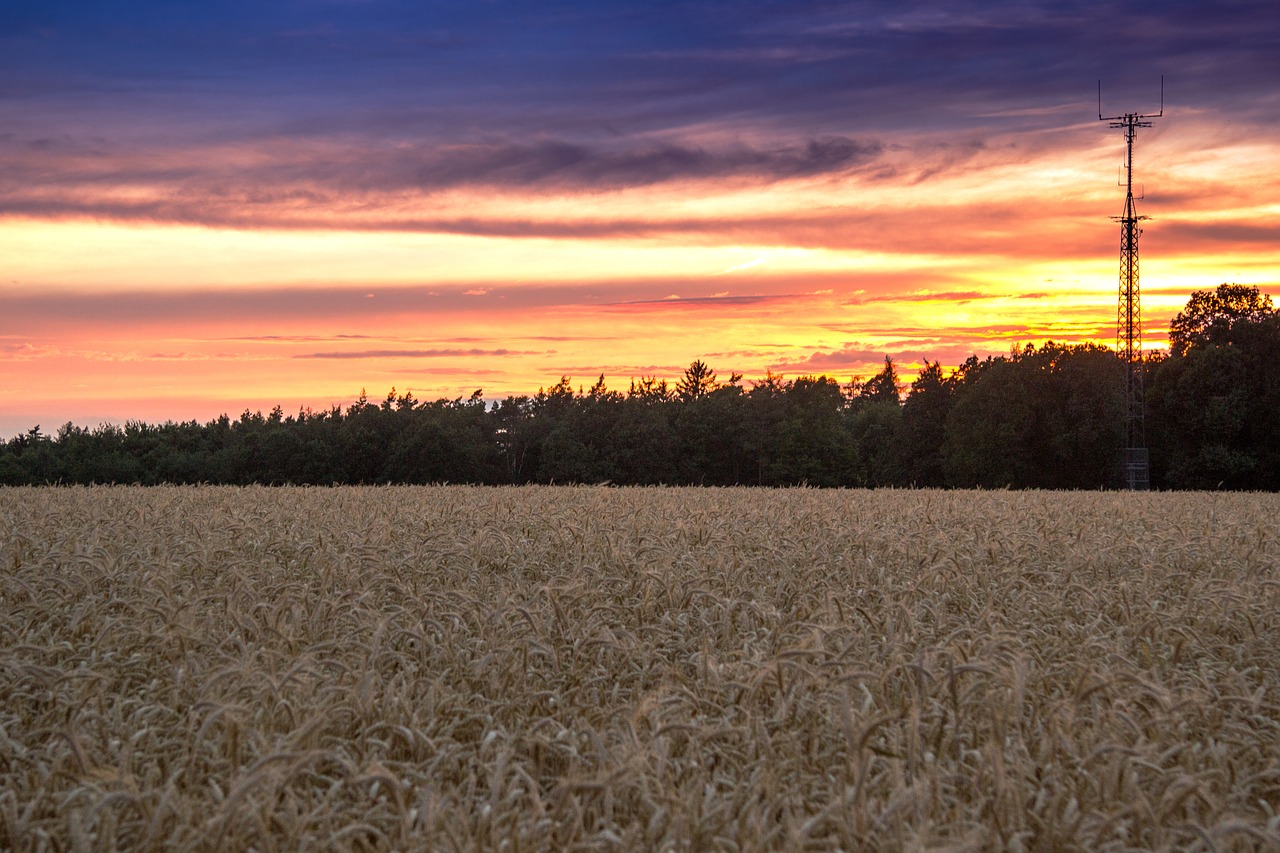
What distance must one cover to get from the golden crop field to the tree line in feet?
166

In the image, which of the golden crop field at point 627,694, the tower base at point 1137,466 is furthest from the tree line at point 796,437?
the golden crop field at point 627,694

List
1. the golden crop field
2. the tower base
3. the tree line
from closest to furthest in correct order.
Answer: the golden crop field → the tower base → the tree line

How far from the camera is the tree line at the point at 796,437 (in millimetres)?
61531

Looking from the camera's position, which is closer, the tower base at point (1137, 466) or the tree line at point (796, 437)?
the tower base at point (1137, 466)

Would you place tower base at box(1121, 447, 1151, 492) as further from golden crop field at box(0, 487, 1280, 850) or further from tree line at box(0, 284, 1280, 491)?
golden crop field at box(0, 487, 1280, 850)

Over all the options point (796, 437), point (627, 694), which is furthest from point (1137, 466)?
point (627, 694)

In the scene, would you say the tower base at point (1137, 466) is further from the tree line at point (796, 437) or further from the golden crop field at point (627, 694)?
the golden crop field at point (627, 694)

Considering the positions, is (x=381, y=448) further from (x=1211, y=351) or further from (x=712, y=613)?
(x=712, y=613)

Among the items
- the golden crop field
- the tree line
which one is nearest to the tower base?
the tree line

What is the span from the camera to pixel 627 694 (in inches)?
253

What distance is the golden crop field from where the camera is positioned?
4.32 m

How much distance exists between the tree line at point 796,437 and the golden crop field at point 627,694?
1992 inches

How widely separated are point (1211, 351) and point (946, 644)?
207 ft

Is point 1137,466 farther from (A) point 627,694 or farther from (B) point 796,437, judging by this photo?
(A) point 627,694
